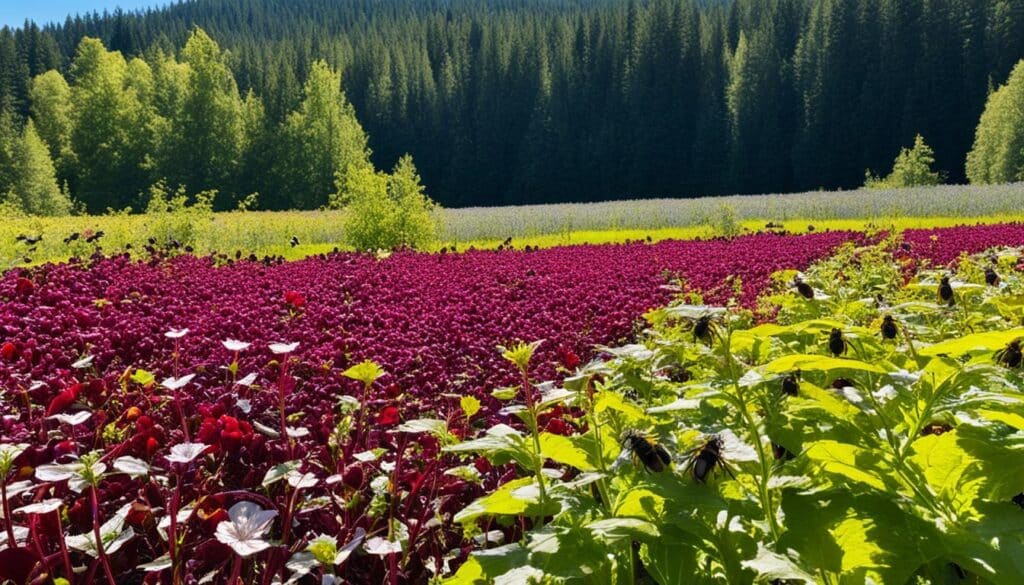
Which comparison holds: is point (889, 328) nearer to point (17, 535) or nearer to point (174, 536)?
point (174, 536)

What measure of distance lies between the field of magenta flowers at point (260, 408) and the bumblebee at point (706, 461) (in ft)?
2.78

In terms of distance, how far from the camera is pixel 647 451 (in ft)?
4.23

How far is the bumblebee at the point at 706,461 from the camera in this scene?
1253 mm

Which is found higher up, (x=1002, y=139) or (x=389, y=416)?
(x=1002, y=139)

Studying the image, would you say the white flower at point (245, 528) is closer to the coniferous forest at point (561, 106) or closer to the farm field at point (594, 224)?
the farm field at point (594, 224)

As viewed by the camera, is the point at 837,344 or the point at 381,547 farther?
the point at 381,547

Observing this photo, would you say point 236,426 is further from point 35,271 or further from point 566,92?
point 566,92

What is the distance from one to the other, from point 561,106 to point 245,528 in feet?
239

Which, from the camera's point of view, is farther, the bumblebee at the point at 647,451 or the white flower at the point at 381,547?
the white flower at the point at 381,547

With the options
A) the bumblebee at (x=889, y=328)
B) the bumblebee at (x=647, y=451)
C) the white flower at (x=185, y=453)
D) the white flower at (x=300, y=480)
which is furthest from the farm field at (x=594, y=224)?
the bumblebee at (x=647, y=451)

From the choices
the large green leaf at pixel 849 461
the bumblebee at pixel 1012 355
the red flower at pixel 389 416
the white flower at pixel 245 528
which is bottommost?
the white flower at pixel 245 528

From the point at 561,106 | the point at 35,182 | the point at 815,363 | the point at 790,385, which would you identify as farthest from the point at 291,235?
the point at 561,106

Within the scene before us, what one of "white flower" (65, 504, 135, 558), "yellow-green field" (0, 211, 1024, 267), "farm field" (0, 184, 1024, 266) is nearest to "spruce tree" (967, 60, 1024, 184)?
"farm field" (0, 184, 1024, 266)

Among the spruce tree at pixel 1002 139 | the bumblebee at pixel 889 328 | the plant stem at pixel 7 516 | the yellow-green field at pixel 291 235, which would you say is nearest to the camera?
the plant stem at pixel 7 516
